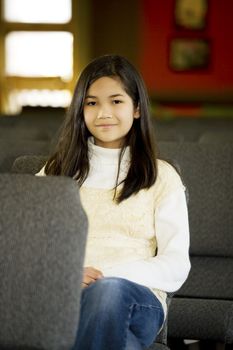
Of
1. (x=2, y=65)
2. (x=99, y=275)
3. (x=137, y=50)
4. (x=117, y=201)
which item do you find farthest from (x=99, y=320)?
(x=2, y=65)

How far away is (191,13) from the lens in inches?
448

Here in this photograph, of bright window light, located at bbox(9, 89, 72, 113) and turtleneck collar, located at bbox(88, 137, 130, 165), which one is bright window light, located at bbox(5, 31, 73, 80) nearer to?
bright window light, located at bbox(9, 89, 72, 113)

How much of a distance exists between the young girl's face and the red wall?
9.02 m

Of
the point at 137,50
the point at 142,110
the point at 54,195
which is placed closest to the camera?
the point at 54,195

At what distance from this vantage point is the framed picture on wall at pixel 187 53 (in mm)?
11477

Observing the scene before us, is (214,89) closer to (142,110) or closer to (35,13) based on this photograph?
Result: (35,13)

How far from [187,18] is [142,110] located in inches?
364

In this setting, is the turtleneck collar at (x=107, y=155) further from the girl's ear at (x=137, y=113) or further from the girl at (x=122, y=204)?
the girl's ear at (x=137, y=113)

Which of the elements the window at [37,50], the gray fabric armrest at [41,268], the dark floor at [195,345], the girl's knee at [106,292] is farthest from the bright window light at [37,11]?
the gray fabric armrest at [41,268]

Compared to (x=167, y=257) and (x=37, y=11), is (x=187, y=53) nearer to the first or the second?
(x=37, y=11)

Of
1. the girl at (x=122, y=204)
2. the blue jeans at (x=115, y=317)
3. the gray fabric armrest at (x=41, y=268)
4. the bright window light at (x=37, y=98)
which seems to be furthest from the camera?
the bright window light at (x=37, y=98)

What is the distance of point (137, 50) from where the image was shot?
11.3 m

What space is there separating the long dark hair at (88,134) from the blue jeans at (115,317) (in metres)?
0.45

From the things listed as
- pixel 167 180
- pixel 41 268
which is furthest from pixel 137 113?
pixel 41 268
